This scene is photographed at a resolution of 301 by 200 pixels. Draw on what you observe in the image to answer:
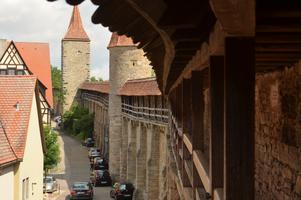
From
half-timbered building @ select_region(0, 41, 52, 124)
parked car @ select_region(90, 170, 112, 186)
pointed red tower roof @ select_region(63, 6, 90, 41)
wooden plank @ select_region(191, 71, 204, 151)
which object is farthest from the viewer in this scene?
pointed red tower roof @ select_region(63, 6, 90, 41)

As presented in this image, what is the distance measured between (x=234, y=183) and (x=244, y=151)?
0.16m

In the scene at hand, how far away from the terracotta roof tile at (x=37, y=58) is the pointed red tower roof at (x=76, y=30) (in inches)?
416

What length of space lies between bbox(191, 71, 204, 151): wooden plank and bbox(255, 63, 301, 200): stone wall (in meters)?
0.76

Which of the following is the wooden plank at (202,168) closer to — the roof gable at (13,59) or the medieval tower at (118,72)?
the medieval tower at (118,72)

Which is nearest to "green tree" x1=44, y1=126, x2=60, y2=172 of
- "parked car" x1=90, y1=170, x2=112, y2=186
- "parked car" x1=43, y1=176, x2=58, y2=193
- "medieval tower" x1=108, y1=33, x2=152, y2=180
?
"parked car" x1=43, y1=176, x2=58, y2=193

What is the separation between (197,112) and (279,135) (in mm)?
832

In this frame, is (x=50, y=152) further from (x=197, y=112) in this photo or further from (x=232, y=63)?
Answer: (x=232, y=63)

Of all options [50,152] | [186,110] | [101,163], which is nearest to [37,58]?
[101,163]

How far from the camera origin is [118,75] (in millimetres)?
34500

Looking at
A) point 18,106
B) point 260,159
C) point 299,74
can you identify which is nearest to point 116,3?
point 299,74

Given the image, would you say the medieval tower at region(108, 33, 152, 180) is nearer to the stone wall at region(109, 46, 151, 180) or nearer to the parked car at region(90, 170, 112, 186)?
the stone wall at region(109, 46, 151, 180)

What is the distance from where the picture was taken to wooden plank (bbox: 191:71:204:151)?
574cm

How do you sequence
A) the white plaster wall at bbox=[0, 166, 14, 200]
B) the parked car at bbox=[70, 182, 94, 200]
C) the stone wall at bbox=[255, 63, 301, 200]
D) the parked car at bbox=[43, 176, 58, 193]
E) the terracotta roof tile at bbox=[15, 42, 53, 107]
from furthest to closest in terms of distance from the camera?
the terracotta roof tile at bbox=[15, 42, 53, 107] → the parked car at bbox=[43, 176, 58, 193] → the parked car at bbox=[70, 182, 94, 200] → the white plaster wall at bbox=[0, 166, 14, 200] → the stone wall at bbox=[255, 63, 301, 200]

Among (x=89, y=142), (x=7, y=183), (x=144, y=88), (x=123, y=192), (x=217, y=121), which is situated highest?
(x=144, y=88)
